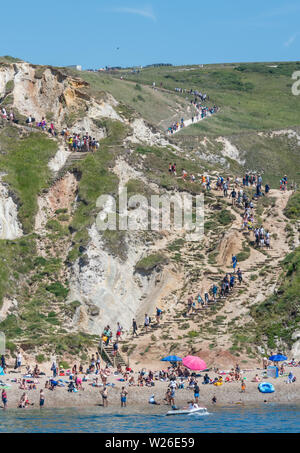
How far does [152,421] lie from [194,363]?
9607 mm

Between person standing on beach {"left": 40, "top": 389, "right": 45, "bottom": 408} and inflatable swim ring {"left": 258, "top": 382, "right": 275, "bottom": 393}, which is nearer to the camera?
person standing on beach {"left": 40, "top": 389, "right": 45, "bottom": 408}

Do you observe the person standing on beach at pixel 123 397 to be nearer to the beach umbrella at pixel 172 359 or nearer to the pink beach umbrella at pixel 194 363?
the pink beach umbrella at pixel 194 363

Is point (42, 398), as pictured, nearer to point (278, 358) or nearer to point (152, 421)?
point (152, 421)

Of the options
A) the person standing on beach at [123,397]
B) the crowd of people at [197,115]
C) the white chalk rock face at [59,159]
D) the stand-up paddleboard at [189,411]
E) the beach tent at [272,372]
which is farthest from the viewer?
the crowd of people at [197,115]

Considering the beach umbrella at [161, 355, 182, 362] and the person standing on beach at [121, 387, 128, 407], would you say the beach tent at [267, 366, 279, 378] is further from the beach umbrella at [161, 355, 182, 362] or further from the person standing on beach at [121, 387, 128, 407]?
the person standing on beach at [121, 387, 128, 407]

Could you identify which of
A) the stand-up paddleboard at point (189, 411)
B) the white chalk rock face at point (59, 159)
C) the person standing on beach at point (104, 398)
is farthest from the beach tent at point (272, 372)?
the white chalk rock face at point (59, 159)

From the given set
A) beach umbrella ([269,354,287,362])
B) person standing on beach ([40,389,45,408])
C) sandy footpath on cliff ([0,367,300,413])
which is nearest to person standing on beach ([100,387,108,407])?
sandy footpath on cliff ([0,367,300,413])

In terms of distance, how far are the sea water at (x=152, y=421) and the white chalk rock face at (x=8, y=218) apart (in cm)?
2499

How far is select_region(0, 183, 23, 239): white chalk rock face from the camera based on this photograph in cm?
7541

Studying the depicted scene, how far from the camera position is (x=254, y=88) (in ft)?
548

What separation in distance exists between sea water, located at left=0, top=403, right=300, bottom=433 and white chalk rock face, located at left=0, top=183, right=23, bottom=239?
2499 cm

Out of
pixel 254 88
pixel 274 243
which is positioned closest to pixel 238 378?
pixel 274 243

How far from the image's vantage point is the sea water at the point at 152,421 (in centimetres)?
4644

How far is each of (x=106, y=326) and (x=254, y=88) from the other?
108 metres
